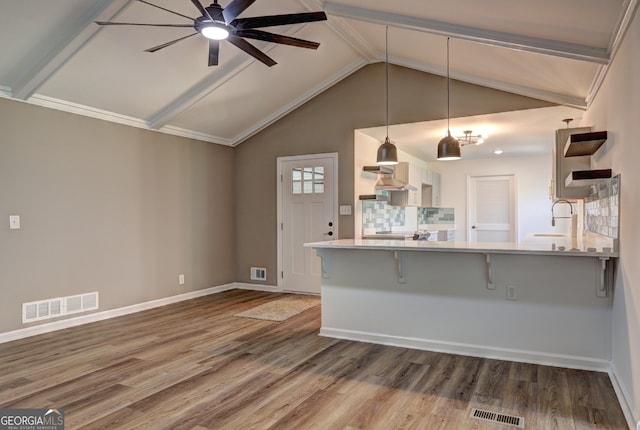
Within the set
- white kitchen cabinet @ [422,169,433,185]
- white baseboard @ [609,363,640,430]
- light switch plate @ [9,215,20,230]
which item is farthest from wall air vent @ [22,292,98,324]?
white kitchen cabinet @ [422,169,433,185]

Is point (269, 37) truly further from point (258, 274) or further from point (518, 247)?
point (258, 274)

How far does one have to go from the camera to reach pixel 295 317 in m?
4.89

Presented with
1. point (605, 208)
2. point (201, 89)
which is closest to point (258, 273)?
point (201, 89)

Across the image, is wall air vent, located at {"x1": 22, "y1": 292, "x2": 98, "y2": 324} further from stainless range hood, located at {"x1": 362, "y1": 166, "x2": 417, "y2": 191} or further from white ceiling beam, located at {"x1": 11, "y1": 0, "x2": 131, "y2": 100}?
stainless range hood, located at {"x1": 362, "y1": 166, "x2": 417, "y2": 191}

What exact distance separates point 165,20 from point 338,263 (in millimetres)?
2737

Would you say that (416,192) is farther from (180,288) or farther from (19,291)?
(19,291)

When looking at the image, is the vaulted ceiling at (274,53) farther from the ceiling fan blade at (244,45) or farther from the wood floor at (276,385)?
the wood floor at (276,385)

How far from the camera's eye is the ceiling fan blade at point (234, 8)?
2594 millimetres

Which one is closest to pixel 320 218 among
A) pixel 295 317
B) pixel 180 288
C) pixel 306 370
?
pixel 295 317

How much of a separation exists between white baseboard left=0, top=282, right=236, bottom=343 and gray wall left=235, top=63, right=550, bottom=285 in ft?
3.33

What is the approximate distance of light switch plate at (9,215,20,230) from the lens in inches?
160

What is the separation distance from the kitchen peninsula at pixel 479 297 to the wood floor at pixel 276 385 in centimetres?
17

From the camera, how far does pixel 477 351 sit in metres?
3.51

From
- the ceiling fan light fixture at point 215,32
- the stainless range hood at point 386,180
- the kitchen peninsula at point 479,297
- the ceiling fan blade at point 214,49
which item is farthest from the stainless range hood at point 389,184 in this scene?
the ceiling fan light fixture at point 215,32
